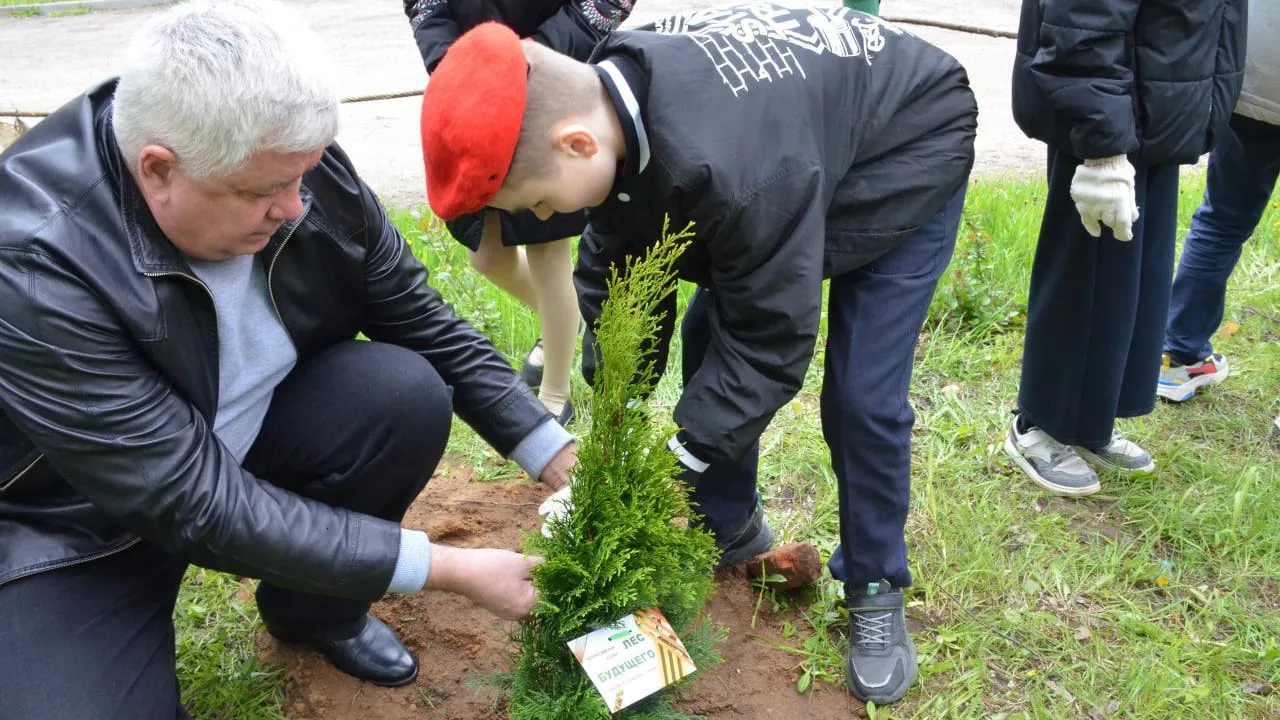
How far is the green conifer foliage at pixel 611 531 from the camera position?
2.05 m

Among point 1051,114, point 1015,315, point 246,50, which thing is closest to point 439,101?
point 246,50

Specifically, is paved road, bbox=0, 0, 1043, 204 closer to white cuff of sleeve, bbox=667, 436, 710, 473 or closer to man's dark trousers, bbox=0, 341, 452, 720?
man's dark trousers, bbox=0, 341, 452, 720

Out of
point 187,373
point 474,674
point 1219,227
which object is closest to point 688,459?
point 474,674

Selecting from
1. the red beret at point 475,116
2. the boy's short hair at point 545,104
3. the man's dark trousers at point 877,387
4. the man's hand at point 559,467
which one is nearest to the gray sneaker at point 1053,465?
the man's dark trousers at point 877,387

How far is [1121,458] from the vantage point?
3.66 metres

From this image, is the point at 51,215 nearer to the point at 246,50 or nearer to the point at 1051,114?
the point at 246,50

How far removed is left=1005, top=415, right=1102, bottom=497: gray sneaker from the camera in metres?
3.58

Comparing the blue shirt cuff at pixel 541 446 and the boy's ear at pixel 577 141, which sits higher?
the boy's ear at pixel 577 141

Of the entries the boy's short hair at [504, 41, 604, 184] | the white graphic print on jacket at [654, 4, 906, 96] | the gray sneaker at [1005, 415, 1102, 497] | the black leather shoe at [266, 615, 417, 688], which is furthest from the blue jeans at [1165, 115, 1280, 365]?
the black leather shoe at [266, 615, 417, 688]

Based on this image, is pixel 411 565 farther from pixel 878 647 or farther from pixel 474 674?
pixel 878 647

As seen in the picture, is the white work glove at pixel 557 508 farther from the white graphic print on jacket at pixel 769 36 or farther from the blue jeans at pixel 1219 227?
the blue jeans at pixel 1219 227

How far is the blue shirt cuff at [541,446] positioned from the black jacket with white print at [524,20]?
1343 mm

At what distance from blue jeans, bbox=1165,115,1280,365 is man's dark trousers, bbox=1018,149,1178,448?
0.64 meters

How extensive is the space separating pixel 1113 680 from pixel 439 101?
7.63 feet
